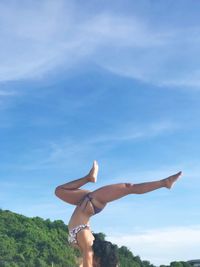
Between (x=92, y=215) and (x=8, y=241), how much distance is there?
59.4 meters

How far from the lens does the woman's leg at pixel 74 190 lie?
620 centimetres

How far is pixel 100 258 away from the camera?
597 centimetres

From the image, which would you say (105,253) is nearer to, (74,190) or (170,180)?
(74,190)

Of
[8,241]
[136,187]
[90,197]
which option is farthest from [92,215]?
[8,241]

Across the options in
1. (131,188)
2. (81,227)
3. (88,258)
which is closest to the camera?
(131,188)

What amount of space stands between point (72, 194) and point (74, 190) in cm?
5

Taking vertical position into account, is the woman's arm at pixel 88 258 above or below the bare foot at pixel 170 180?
below

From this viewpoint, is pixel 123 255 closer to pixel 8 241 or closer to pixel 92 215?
pixel 8 241

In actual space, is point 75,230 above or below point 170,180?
below

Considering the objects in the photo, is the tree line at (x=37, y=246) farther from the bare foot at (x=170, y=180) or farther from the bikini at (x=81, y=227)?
the bare foot at (x=170, y=180)

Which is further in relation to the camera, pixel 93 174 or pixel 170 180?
pixel 93 174

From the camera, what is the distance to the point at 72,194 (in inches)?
244

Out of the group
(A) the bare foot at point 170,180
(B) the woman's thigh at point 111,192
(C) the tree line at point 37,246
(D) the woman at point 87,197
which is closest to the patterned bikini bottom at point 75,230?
(D) the woman at point 87,197

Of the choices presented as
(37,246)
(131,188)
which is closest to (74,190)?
(131,188)
